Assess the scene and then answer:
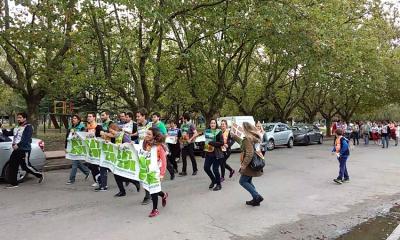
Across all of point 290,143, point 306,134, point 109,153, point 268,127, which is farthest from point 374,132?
point 109,153

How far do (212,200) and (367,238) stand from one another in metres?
3.18

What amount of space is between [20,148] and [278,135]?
16.1 meters

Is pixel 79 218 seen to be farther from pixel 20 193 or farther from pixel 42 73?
pixel 42 73

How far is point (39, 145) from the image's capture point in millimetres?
10531

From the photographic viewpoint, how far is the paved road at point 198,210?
5.96 metres

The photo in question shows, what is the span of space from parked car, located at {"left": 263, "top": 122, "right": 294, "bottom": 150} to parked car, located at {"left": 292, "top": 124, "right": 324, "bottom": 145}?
149 centimetres

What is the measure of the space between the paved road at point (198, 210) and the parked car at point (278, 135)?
420 inches

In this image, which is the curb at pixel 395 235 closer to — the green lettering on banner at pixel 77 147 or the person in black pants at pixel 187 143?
the person in black pants at pixel 187 143

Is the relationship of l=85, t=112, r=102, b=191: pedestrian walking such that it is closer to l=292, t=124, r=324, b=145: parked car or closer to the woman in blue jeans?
the woman in blue jeans

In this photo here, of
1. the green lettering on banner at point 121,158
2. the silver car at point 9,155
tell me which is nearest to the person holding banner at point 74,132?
the green lettering on banner at point 121,158

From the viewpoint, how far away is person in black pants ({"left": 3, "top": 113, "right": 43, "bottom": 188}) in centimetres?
928

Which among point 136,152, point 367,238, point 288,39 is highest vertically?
point 288,39

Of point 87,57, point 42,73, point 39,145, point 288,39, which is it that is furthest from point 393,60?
point 39,145

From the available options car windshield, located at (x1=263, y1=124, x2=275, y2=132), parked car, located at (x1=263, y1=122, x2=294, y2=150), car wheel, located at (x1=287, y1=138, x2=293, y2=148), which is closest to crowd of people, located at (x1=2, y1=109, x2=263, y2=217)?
parked car, located at (x1=263, y1=122, x2=294, y2=150)
